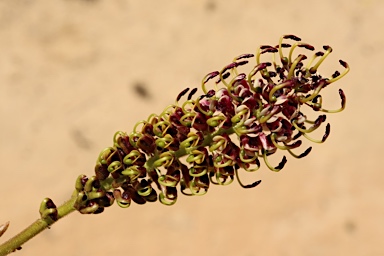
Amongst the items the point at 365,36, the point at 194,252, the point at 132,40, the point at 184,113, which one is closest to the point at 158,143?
the point at 184,113

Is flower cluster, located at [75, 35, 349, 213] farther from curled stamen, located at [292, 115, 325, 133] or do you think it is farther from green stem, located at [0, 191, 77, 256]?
green stem, located at [0, 191, 77, 256]

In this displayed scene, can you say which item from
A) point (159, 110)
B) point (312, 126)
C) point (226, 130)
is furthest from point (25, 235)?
point (159, 110)

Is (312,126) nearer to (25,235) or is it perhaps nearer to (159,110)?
(25,235)

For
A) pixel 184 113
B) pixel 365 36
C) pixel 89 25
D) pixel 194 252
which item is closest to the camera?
pixel 184 113

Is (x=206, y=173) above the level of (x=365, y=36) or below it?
below

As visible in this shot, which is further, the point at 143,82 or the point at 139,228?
the point at 143,82

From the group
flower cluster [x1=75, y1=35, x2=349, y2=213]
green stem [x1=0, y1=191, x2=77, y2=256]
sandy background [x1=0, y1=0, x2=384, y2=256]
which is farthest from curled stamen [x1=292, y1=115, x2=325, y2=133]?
sandy background [x1=0, y1=0, x2=384, y2=256]

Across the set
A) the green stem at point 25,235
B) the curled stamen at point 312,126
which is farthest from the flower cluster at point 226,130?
the green stem at point 25,235

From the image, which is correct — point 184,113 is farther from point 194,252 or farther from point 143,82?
point 143,82
